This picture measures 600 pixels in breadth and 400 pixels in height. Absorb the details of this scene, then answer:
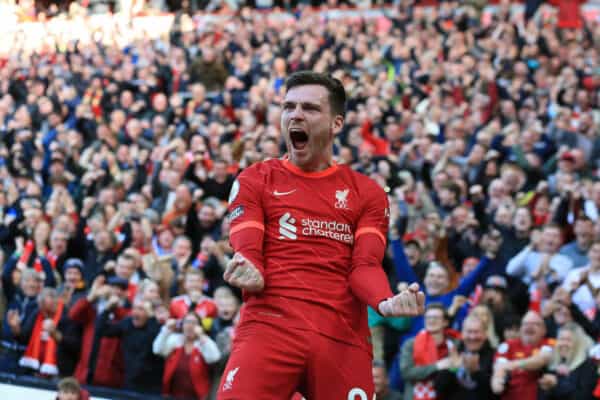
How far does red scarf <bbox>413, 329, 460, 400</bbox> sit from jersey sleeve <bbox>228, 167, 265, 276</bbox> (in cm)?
356

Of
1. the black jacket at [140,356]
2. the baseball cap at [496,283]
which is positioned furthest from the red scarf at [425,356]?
the black jacket at [140,356]

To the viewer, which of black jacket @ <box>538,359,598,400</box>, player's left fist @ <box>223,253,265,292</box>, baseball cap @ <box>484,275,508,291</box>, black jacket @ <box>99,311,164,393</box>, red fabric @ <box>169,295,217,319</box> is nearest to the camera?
player's left fist @ <box>223,253,265,292</box>

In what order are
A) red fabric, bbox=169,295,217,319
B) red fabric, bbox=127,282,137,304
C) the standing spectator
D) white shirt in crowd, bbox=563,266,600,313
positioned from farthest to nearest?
the standing spectator < red fabric, bbox=127,282,137,304 < red fabric, bbox=169,295,217,319 < white shirt in crowd, bbox=563,266,600,313

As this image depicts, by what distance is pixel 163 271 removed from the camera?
1007 cm

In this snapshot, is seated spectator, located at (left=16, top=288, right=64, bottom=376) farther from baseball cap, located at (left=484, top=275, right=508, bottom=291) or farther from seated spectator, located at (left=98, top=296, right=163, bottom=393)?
baseball cap, located at (left=484, top=275, right=508, bottom=291)

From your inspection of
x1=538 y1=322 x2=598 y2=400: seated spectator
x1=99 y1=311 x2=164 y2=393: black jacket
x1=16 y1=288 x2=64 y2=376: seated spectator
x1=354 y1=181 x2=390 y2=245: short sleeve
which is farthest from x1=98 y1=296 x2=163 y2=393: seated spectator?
x1=354 y1=181 x2=390 y2=245: short sleeve

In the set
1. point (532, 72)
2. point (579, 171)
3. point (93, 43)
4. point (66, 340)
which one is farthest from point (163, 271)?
point (93, 43)

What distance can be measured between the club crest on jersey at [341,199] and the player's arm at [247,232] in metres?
0.33

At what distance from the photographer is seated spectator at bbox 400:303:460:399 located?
781 cm

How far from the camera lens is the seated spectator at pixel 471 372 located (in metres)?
7.61

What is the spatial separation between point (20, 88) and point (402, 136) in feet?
30.9

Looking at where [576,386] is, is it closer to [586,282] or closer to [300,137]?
[586,282]

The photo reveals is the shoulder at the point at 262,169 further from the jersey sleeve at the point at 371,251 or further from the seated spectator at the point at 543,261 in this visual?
the seated spectator at the point at 543,261

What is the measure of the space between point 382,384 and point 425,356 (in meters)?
0.41
